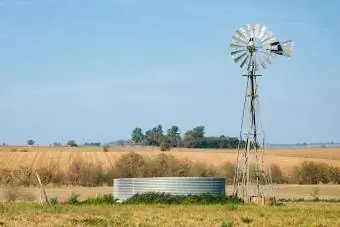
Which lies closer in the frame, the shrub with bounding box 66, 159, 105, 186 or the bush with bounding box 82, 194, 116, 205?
the bush with bounding box 82, 194, 116, 205

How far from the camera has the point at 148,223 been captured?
24391mm

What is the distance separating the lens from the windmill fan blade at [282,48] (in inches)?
1647

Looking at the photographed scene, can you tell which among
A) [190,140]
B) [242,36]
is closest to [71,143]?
[190,140]

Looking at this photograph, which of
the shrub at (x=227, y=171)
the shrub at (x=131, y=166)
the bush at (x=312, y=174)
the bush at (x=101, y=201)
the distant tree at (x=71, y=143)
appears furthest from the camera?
the distant tree at (x=71, y=143)

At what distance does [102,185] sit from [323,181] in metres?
21.8

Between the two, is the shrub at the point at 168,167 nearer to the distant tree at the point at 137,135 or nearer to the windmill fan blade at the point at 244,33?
the windmill fan blade at the point at 244,33

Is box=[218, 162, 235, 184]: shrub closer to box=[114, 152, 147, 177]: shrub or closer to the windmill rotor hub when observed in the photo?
box=[114, 152, 147, 177]: shrub

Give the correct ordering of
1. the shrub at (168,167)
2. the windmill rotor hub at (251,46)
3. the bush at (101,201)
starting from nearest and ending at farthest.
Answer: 1. the bush at (101,201)
2. the windmill rotor hub at (251,46)
3. the shrub at (168,167)

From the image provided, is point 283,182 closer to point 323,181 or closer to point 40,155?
point 323,181

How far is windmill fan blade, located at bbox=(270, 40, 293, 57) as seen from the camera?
41844mm

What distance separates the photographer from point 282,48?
138ft

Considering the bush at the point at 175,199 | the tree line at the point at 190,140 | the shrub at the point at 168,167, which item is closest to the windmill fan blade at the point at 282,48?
the bush at the point at 175,199

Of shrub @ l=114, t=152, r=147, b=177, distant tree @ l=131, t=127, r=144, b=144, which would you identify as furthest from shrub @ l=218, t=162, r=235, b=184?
distant tree @ l=131, t=127, r=144, b=144

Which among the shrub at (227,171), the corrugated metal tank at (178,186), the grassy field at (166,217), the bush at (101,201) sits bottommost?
the grassy field at (166,217)
